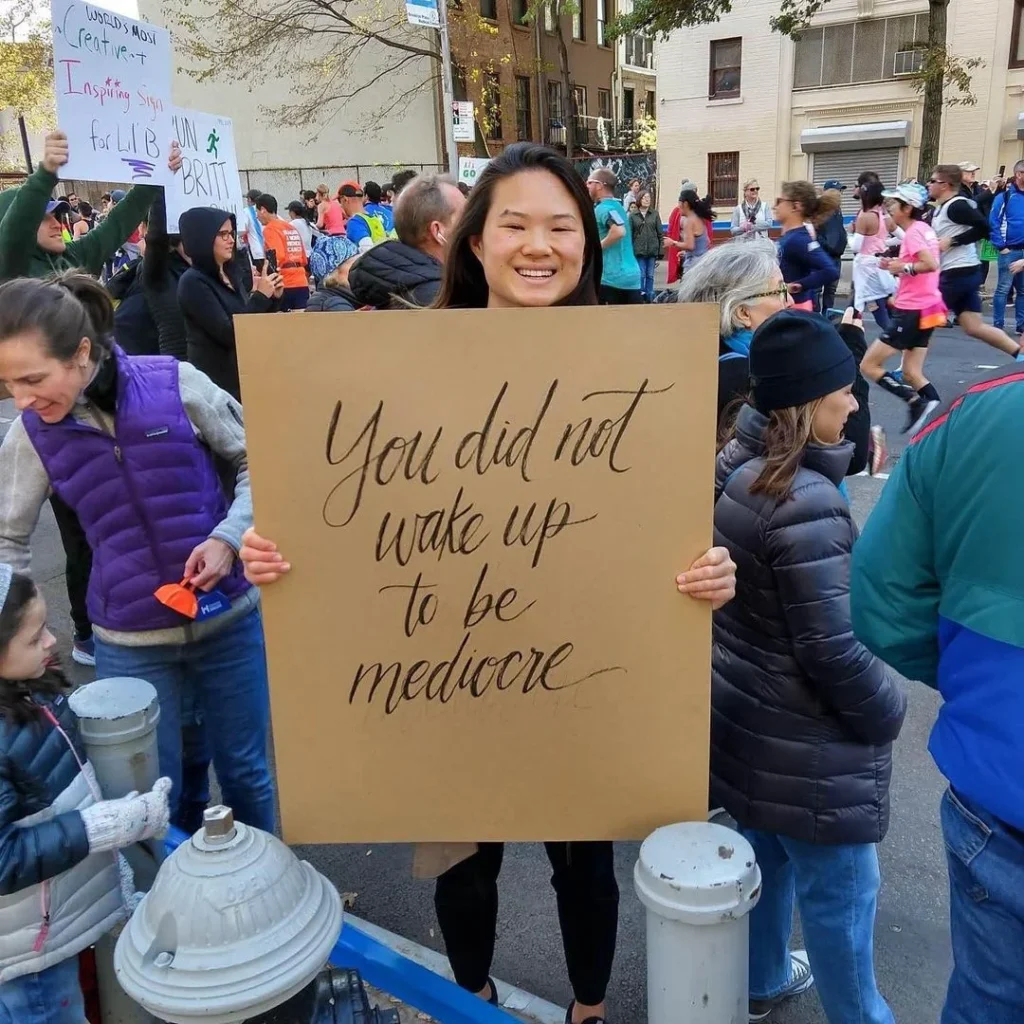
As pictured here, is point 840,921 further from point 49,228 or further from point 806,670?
point 49,228

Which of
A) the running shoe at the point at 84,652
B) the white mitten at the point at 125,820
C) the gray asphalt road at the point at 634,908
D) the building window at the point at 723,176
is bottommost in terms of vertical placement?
the gray asphalt road at the point at 634,908

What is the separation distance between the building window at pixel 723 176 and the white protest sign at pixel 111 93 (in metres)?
26.1

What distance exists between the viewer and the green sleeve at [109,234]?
Answer: 3619mm

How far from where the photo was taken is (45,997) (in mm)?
1675

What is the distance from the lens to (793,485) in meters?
1.69

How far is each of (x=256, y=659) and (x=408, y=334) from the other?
54.3 inches

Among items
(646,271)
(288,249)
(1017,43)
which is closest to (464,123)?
(646,271)

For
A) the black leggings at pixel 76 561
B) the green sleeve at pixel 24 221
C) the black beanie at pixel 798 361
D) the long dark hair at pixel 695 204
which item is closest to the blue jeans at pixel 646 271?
the long dark hair at pixel 695 204

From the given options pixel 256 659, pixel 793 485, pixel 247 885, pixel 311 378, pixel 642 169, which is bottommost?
pixel 256 659

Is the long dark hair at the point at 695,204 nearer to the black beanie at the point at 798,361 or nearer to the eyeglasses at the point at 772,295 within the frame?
the eyeglasses at the point at 772,295

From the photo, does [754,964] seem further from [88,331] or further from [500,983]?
[88,331]

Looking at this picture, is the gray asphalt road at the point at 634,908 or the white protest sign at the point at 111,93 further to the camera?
the white protest sign at the point at 111,93

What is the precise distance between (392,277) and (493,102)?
2883 centimetres

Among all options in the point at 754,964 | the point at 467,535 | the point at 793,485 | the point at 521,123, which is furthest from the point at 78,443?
the point at 521,123
